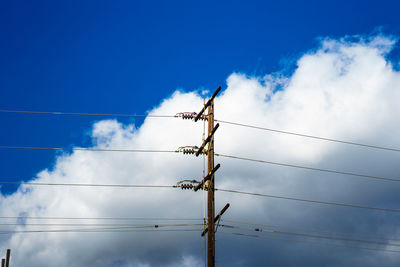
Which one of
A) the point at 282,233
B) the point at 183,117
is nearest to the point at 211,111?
the point at 183,117

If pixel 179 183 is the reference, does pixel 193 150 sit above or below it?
above

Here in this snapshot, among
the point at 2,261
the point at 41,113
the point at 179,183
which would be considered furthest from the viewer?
the point at 2,261

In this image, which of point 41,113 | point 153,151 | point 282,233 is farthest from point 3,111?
point 282,233

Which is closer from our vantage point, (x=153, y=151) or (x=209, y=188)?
(x=209, y=188)

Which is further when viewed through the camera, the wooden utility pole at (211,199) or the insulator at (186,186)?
the insulator at (186,186)

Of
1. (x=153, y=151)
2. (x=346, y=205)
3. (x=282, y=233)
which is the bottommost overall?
(x=282, y=233)

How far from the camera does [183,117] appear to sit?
2467 cm

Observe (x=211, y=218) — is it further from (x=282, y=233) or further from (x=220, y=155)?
(x=282, y=233)

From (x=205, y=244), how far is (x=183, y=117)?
25.0 feet

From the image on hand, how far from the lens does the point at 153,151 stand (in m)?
26.0

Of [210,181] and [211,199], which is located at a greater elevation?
[210,181]

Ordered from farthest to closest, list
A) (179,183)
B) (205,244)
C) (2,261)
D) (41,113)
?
(2,261) < (41,113) < (179,183) < (205,244)

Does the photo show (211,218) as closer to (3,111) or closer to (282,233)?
(282,233)

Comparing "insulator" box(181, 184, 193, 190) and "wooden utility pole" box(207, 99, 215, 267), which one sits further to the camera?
"insulator" box(181, 184, 193, 190)
